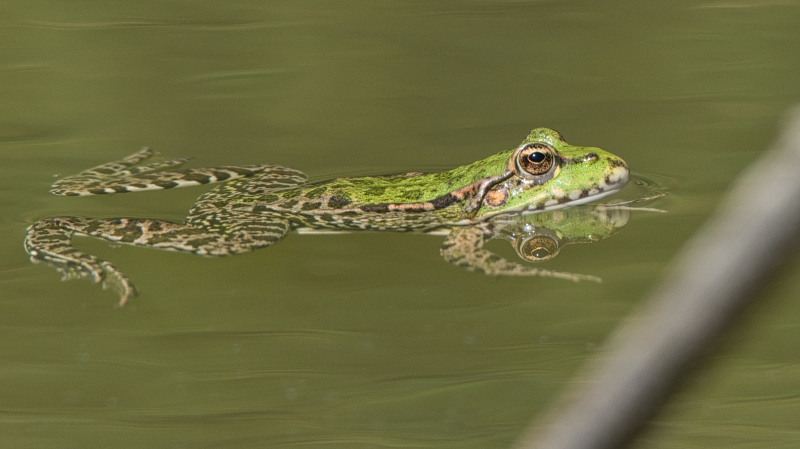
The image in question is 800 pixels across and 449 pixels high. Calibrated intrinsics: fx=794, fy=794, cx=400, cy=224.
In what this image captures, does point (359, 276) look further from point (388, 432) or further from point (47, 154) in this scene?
point (47, 154)

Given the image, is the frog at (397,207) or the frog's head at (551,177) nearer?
the frog at (397,207)

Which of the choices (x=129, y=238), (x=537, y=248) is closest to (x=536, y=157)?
(x=537, y=248)

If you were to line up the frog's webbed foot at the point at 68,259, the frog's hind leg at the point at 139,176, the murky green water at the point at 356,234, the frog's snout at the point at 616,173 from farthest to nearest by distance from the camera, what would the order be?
the frog's hind leg at the point at 139,176 → the frog's snout at the point at 616,173 → the frog's webbed foot at the point at 68,259 → the murky green water at the point at 356,234

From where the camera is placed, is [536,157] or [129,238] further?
[536,157]

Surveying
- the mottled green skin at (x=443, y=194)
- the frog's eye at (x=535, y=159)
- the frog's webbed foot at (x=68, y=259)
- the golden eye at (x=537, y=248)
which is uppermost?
the frog's eye at (x=535, y=159)

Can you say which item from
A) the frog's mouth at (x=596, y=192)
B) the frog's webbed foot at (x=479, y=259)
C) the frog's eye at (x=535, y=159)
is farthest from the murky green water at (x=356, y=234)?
the frog's eye at (x=535, y=159)

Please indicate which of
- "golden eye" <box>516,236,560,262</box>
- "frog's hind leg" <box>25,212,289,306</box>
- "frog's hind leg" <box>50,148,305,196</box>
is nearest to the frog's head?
"golden eye" <box>516,236,560,262</box>

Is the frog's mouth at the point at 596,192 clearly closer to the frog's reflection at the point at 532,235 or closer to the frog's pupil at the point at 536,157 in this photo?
the frog's reflection at the point at 532,235

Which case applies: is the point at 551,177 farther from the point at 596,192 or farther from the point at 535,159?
the point at 596,192
